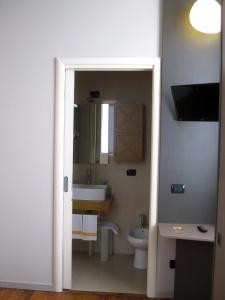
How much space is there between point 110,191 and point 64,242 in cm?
117

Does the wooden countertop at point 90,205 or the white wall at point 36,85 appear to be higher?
the white wall at point 36,85

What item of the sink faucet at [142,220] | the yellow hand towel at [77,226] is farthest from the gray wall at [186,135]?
the sink faucet at [142,220]

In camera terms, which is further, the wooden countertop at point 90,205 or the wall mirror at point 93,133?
the wall mirror at point 93,133

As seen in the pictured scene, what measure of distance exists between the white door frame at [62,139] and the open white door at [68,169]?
0.13ft

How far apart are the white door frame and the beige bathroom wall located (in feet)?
3.52

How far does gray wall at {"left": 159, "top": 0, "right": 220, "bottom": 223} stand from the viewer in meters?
2.33

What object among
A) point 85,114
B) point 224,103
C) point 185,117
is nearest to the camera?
point 224,103

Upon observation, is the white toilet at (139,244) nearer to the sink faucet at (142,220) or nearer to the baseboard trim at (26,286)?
the sink faucet at (142,220)

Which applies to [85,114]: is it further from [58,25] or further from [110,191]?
[58,25]

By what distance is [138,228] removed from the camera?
336cm

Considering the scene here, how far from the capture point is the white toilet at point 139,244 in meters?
2.99

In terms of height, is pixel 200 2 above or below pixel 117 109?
above

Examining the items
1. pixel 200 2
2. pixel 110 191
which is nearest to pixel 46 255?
pixel 110 191

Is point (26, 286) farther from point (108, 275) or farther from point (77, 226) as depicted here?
point (108, 275)
